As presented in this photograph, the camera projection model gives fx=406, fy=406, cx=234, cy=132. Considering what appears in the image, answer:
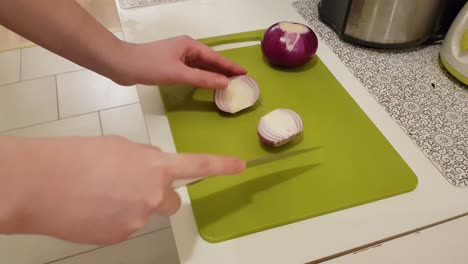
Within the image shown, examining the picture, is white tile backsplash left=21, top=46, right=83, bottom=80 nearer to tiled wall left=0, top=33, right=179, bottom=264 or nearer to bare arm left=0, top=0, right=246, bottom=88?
tiled wall left=0, top=33, right=179, bottom=264

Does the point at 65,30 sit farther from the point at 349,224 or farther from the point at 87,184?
the point at 349,224

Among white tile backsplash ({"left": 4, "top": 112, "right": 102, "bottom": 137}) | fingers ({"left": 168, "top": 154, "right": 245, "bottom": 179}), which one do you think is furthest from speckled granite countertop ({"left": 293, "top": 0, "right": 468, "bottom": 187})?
white tile backsplash ({"left": 4, "top": 112, "right": 102, "bottom": 137})

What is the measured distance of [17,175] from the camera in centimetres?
32

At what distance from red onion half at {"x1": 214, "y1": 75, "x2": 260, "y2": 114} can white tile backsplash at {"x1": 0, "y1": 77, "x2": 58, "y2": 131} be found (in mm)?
953

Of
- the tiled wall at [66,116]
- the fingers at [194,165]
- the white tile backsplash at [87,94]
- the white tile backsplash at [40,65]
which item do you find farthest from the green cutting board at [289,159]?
the white tile backsplash at [40,65]

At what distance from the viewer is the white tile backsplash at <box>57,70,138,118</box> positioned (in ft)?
4.57

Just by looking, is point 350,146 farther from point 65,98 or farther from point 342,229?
point 65,98

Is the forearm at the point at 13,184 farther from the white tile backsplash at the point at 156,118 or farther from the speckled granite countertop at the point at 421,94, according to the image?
the speckled granite countertop at the point at 421,94

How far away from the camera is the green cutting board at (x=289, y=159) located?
0.49 metres

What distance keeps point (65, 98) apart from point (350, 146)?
1156 mm

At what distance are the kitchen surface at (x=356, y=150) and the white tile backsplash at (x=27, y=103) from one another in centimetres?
43

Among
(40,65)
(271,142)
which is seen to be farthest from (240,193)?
(40,65)

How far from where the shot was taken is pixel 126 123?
1352 millimetres

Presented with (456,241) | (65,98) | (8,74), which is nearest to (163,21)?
(456,241)
